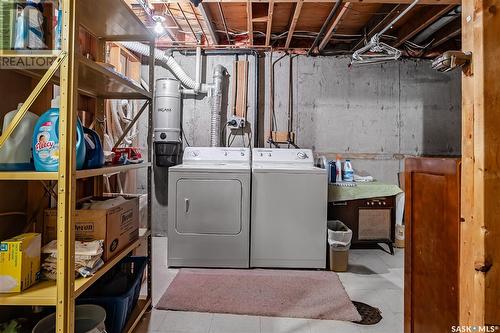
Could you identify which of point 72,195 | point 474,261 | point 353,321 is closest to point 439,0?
point 474,261

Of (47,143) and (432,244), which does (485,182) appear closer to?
(432,244)

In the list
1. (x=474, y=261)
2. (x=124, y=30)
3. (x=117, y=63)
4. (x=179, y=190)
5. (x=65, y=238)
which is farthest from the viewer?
(x=117, y=63)

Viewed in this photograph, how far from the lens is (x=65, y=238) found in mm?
1160

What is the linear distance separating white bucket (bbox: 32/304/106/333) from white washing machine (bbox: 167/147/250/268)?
4.30 ft

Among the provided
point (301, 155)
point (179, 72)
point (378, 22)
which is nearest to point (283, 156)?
point (301, 155)

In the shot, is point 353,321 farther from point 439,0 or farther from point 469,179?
point 439,0

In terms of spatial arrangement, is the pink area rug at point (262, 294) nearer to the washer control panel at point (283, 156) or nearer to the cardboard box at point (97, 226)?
the cardboard box at point (97, 226)

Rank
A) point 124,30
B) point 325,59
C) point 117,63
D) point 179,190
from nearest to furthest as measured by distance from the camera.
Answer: point 124,30 < point 179,190 < point 117,63 < point 325,59

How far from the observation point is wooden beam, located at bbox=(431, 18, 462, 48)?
10.6 feet

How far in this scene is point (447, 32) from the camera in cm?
341

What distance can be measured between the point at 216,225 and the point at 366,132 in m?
2.33

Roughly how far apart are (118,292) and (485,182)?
1.89m

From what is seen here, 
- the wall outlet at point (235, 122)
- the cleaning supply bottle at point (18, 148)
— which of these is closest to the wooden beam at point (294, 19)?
the wall outlet at point (235, 122)

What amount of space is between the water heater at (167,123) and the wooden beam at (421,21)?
8.75 ft
